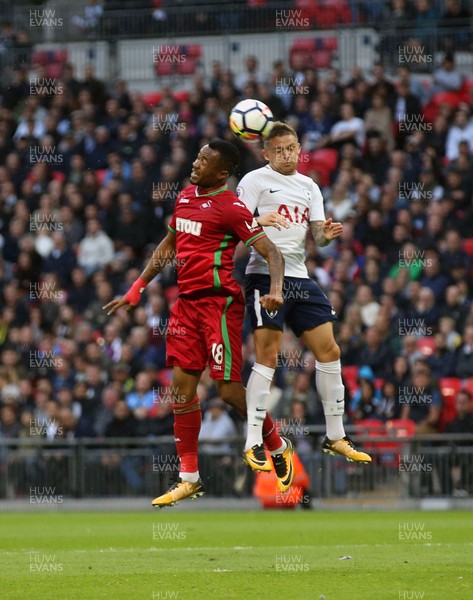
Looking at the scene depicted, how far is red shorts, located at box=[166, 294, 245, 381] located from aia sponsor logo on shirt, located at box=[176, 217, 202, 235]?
56 centimetres

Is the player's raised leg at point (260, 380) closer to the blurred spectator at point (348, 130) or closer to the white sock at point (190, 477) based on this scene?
the white sock at point (190, 477)

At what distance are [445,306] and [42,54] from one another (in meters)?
12.6

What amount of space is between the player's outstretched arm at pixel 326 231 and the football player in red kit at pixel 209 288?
17.4 inches

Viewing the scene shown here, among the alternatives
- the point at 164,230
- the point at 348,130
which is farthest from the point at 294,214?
the point at 164,230

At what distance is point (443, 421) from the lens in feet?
62.8

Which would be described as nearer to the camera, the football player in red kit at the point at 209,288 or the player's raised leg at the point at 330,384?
the football player in red kit at the point at 209,288

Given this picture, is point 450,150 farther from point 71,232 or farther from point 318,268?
point 71,232

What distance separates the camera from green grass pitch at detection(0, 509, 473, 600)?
8836 mm

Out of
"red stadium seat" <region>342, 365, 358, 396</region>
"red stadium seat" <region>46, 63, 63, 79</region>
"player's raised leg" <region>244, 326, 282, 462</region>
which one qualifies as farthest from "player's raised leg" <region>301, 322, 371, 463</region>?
"red stadium seat" <region>46, 63, 63, 79</region>

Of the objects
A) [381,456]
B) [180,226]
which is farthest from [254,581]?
[381,456]

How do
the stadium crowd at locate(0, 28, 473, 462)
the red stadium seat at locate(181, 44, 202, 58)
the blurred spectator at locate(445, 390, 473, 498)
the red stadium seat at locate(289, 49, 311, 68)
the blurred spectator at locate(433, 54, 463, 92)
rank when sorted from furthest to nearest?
the red stadium seat at locate(181, 44, 202, 58) < the red stadium seat at locate(289, 49, 311, 68) < the blurred spectator at locate(433, 54, 463, 92) < the stadium crowd at locate(0, 28, 473, 462) < the blurred spectator at locate(445, 390, 473, 498)

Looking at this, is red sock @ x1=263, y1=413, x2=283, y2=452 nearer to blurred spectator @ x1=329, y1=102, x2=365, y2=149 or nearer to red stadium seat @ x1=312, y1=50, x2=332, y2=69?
blurred spectator @ x1=329, y1=102, x2=365, y2=149

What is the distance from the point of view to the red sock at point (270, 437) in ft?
37.7

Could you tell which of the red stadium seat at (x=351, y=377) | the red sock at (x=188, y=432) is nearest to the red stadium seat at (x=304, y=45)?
the red stadium seat at (x=351, y=377)
